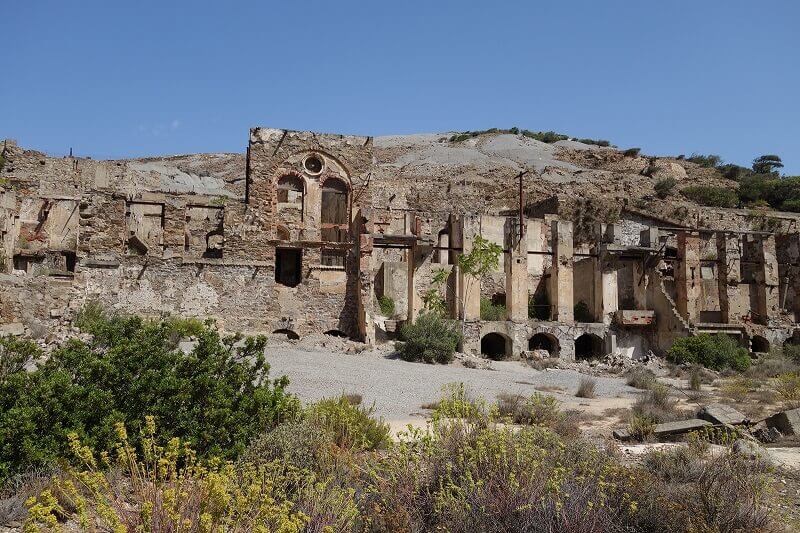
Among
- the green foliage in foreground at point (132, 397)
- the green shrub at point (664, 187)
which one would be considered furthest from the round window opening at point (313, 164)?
the green shrub at point (664, 187)

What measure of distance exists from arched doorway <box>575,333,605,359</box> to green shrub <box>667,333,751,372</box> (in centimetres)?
347

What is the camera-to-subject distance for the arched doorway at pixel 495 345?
2810cm

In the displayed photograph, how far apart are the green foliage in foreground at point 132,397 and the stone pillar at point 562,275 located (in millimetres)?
23735

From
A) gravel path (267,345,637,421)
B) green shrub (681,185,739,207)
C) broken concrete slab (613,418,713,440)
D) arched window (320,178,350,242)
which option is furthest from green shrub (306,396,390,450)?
green shrub (681,185,739,207)

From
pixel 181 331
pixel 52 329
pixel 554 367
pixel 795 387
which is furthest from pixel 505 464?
pixel 554 367

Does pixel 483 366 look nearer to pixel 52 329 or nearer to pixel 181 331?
pixel 181 331

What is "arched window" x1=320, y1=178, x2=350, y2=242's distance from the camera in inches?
1099

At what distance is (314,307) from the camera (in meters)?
26.1

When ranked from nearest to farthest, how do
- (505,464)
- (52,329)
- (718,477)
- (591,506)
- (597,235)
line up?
(591,506)
(505,464)
(718,477)
(52,329)
(597,235)

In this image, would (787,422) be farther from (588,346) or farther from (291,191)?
(291,191)

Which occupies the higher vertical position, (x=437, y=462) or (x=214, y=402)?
(x=214, y=402)

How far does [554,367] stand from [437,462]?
63.2 ft

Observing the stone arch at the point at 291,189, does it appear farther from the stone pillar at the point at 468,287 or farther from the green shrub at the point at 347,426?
the green shrub at the point at 347,426

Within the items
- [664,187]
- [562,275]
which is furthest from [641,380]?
[664,187]
